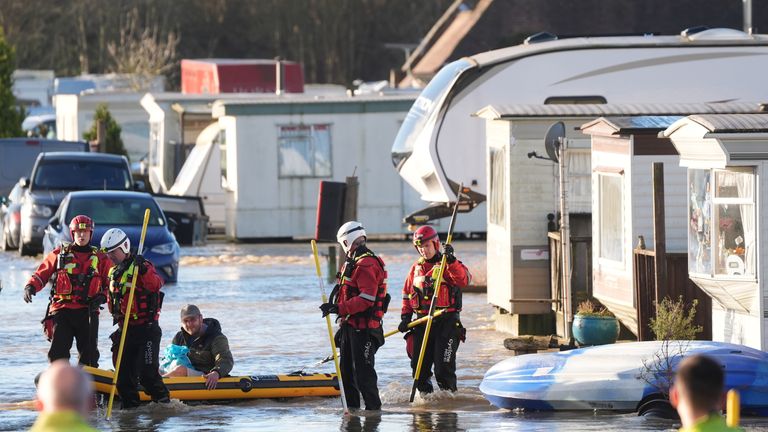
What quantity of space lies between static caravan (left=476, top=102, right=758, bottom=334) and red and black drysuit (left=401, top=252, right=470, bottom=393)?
4338 mm

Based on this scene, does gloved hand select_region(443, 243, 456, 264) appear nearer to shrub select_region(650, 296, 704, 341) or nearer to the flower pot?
shrub select_region(650, 296, 704, 341)

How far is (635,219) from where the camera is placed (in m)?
17.8

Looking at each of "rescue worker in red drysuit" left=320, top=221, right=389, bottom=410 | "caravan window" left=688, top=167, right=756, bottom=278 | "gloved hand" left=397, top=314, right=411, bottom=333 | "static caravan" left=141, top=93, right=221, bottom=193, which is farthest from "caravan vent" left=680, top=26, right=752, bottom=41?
"static caravan" left=141, top=93, right=221, bottom=193

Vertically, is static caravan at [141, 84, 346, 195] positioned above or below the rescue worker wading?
above

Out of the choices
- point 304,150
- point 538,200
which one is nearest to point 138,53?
point 304,150

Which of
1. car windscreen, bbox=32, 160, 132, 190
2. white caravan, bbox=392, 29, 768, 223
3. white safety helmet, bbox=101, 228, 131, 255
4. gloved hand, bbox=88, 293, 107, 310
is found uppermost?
white caravan, bbox=392, 29, 768, 223

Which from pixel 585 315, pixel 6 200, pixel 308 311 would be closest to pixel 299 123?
pixel 6 200

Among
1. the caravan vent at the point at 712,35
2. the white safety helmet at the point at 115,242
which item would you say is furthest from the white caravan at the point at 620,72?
the white safety helmet at the point at 115,242

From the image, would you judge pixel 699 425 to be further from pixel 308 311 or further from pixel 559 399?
pixel 308 311

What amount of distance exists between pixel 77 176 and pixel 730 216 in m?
18.9

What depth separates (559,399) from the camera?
14.3 metres

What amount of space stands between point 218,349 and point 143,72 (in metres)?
48.6

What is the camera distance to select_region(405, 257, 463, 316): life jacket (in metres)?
15.2

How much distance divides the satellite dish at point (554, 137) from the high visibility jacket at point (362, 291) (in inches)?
193
